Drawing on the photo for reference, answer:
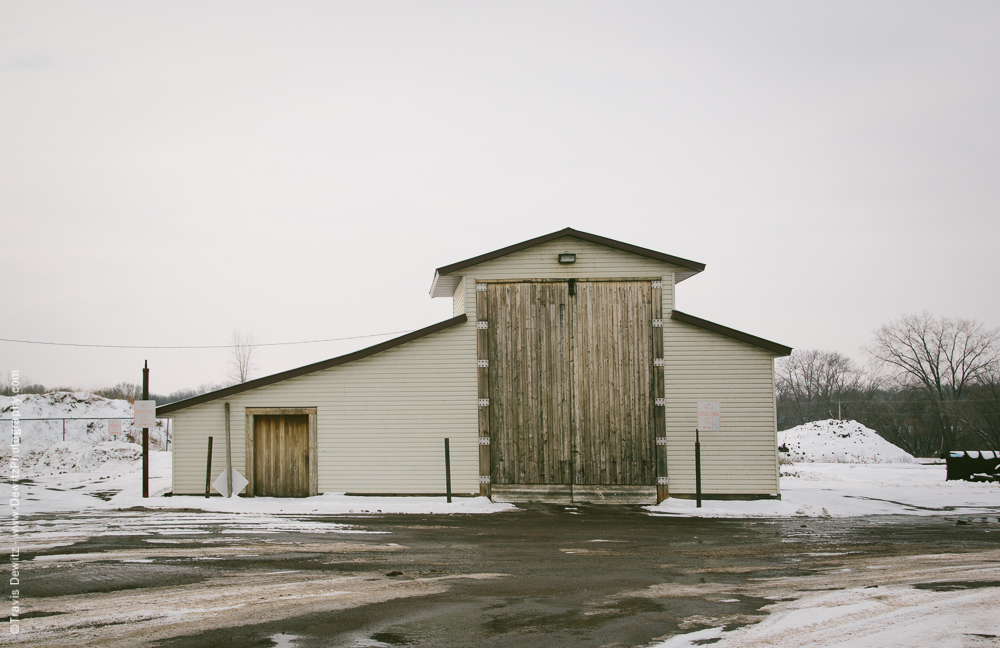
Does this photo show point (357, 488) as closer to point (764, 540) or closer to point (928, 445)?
point (764, 540)

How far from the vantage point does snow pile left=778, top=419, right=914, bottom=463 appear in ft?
138

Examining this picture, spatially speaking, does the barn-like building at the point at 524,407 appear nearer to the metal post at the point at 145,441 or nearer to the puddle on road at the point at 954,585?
the metal post at the point at 145,441

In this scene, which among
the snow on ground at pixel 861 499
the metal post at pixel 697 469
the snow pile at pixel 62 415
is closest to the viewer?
the snow on ground at pixel 861 499

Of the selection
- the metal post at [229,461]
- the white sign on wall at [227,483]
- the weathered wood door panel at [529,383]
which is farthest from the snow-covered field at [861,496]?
the metal post at [229,461]

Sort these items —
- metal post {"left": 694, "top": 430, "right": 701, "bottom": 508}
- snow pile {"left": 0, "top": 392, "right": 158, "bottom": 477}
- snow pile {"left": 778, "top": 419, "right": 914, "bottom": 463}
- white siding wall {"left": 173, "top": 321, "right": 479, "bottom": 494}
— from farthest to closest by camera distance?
snow pile {"left": 778, "top": 419, "right": 914, "bottom": 463} < snow pile {"left": 0, "top": 392, "right": 158, "bottom": 477} < white siding wall {"left": 173, "top": 321, "right": 479, "bottom": 494} < metal post {"left": 694, "top": 430, "right": 701, "bottom": 508}

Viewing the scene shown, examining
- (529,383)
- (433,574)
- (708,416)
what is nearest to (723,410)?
(708,416)

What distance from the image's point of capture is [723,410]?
714 inches

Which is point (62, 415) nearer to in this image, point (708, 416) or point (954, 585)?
point (708, 416)

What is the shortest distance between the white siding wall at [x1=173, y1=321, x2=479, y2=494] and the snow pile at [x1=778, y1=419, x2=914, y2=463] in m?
30.3

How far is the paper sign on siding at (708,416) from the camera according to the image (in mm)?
17547

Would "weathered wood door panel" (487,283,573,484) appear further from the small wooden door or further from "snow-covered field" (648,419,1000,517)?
the small wooden door

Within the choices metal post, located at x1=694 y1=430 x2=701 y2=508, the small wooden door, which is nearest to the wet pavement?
metal post, located at x1=694 y1=430 x2=701 y2=508

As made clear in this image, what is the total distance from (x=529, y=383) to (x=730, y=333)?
16.8 feet

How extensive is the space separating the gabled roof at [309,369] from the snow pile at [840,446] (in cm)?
3103
